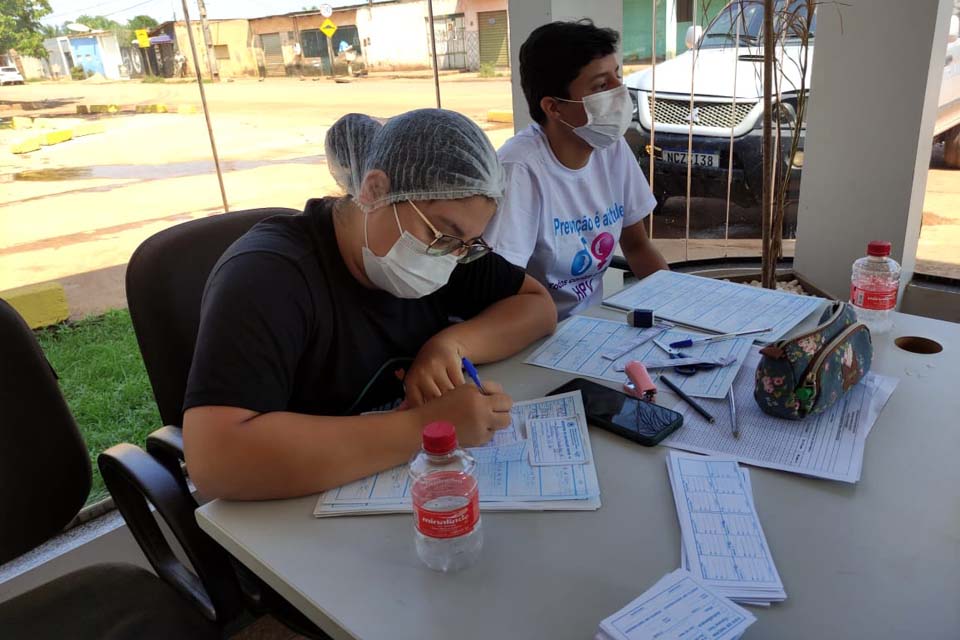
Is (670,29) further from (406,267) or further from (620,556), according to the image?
(620,556)

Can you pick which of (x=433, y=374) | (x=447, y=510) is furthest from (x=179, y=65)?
(x=447, y=510)

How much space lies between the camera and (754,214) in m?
4.20

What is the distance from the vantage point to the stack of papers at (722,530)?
28.9 inches

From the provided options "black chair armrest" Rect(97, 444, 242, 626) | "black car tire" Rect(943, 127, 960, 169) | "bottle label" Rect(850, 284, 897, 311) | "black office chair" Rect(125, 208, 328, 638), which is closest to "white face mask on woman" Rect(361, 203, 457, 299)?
"black office chair" Rect(125, 208, 328, 638)

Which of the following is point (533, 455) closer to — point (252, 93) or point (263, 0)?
point (263, 0)

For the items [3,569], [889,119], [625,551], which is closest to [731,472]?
[625,551]

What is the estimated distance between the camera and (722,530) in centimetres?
82

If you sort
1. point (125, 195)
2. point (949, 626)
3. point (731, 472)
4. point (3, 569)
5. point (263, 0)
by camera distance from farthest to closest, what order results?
1. point (125, 195)
2. point (263, 0)
3. point (3, 569)
4. point (731, 472)
5. point (949, 626)

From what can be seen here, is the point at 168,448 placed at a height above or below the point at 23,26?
below

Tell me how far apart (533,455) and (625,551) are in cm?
23

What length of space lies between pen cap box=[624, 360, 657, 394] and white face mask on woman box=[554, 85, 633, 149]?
2.82 ft

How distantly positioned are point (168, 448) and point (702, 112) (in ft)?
10.1

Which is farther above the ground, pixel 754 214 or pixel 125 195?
pixel 125 195

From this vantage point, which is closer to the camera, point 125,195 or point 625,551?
point 625,551
